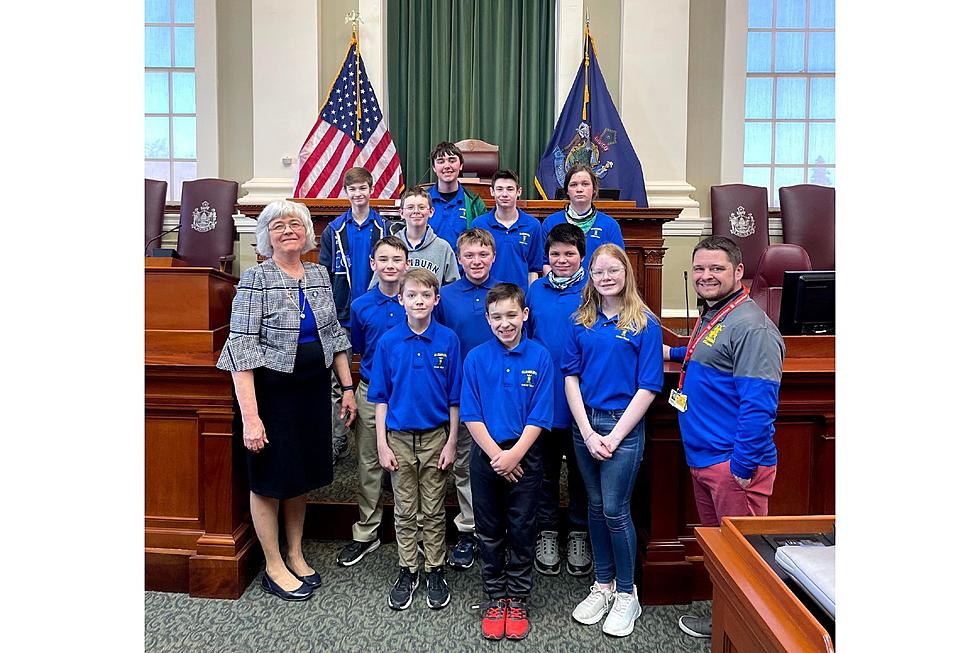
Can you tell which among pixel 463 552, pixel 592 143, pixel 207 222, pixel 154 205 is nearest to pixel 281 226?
pixel 463 552

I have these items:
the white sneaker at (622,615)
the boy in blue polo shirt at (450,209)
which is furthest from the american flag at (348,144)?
the white sneaker at (622,615)

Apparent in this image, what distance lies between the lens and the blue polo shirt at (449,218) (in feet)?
12.0

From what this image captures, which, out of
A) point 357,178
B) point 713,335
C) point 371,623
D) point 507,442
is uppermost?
point 357,178

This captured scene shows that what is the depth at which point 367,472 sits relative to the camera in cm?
310

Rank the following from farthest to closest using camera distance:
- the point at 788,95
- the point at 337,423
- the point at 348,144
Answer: the point at 788,95 → the point at 348,144 → the point at 337,423

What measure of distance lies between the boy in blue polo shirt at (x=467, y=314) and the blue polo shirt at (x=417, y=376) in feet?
0.68

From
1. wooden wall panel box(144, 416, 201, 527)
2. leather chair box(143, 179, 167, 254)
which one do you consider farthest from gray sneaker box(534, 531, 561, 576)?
leather chair box(143, 179, 167, 254)

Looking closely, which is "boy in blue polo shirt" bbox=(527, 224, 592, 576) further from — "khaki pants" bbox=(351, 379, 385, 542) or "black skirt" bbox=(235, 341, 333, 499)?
"black skirt" bbox=(235, 341, 333, 499)

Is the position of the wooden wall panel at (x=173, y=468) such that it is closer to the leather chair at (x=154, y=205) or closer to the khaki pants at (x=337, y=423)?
the khaki pants at (x=337, y=423)

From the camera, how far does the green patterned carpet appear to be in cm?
250

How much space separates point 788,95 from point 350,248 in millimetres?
5549

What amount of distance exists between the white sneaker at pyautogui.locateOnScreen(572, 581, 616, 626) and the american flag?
3842 mm

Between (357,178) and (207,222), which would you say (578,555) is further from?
(207,222)
